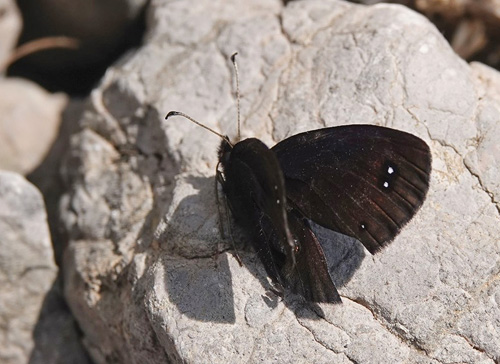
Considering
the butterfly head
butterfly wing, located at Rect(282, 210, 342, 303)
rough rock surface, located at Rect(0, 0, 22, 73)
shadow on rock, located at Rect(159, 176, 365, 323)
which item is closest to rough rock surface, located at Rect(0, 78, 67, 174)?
rough rock surface, located at Rect(0, 0, 22, 73)

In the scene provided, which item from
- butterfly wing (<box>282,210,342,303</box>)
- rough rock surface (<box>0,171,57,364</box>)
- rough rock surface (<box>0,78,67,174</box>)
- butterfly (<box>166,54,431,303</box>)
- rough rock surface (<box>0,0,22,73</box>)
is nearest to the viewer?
butterfly (<box>166,54,431,303</box>)

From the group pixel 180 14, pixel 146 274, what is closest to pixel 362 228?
pixel 146 274

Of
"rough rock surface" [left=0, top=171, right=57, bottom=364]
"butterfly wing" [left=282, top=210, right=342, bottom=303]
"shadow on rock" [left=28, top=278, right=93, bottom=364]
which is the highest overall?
"butterfly wing" [left=282, top=210, right=342, bottom=303]

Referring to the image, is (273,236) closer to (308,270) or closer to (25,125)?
(308,270)

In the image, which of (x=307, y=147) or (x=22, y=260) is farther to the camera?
(x=22, y=260)

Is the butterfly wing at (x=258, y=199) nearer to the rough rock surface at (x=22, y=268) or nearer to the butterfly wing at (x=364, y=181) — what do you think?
the butterfly wing at (x=364, y=181)

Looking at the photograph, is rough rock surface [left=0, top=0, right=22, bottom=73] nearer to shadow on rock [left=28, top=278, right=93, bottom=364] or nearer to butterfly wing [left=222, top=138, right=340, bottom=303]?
shadow on rock [left=28, top=278, right=93, bottom=364]

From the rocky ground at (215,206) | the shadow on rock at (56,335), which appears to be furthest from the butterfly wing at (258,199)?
the shadow on rock at (56,335)

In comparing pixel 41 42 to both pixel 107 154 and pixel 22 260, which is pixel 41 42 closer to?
pixel 107 154
